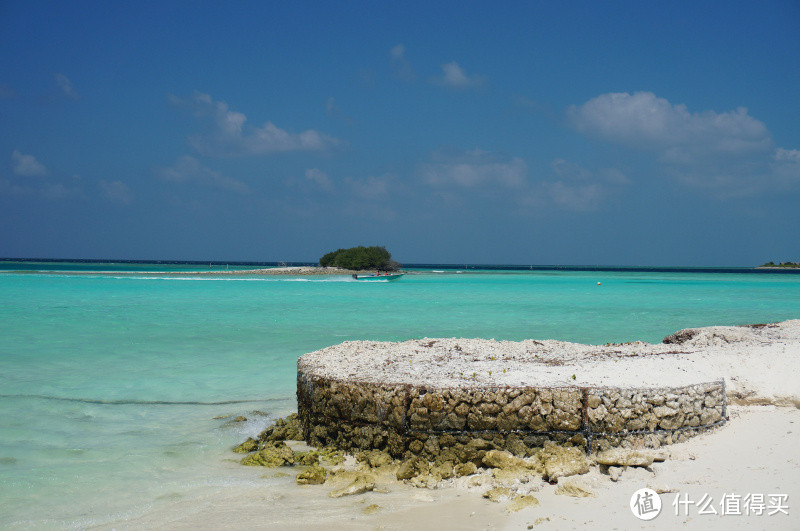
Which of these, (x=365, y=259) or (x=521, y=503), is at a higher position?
(x=365, y=259)

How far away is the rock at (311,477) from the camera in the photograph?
14.3ft

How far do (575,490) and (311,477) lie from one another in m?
1.89

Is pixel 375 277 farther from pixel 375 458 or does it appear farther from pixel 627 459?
pixel 627 459

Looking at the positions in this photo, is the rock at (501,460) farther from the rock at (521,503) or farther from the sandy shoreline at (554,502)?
the rock at (521,503)

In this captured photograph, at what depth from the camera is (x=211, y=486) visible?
14.7 ft

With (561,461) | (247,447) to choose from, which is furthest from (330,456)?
(561,461)

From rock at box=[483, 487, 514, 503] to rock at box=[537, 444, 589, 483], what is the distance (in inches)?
12.9

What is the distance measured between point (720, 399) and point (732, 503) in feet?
4.97

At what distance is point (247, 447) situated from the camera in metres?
5.31

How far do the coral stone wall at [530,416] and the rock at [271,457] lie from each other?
0.61m

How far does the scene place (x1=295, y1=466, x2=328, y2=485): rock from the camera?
435 cm

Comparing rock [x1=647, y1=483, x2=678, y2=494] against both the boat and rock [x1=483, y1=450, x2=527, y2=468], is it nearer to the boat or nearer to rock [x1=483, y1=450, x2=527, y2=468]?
rock [x1=483, y1=450, x2=527, y2=468]

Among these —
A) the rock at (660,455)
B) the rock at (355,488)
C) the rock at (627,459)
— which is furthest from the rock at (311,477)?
the rock at (660,455)

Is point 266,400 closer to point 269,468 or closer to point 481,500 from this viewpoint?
point 269,468
